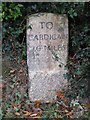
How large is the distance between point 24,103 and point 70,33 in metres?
1.51

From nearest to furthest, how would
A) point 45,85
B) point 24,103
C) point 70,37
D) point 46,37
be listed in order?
point 24,103, point 46,37, point 45,85, point 70,37

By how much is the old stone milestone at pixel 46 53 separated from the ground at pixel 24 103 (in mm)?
146

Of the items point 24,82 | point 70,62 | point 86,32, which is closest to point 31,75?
point 24,82

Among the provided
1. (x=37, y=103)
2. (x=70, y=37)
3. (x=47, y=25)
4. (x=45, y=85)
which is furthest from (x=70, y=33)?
(x=37, y=103)

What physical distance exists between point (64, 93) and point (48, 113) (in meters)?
0.57

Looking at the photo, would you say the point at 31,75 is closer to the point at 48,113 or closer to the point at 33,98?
the point at 33,98

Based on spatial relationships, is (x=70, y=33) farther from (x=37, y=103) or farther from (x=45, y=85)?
(x=37, y=103)

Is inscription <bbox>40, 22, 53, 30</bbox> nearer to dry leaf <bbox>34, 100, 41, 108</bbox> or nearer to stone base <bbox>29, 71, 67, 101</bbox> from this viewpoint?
stone base <bbox>29, 71, 67, 101</bbox>

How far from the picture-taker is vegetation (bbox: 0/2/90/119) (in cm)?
587

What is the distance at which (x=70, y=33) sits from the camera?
648cm

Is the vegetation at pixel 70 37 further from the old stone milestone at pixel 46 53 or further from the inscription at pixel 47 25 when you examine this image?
the inscription at pixel 47 25

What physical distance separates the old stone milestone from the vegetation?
16cm

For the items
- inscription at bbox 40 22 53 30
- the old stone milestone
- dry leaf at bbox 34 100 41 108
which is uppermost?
inscription at bbox 40 22 53 30

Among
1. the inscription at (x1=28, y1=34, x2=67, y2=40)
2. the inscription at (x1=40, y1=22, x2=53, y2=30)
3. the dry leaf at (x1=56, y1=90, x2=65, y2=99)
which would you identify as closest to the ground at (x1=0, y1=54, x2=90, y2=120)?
the dry leaf at (x1=56, y1=90, x2=65, y2=99)
